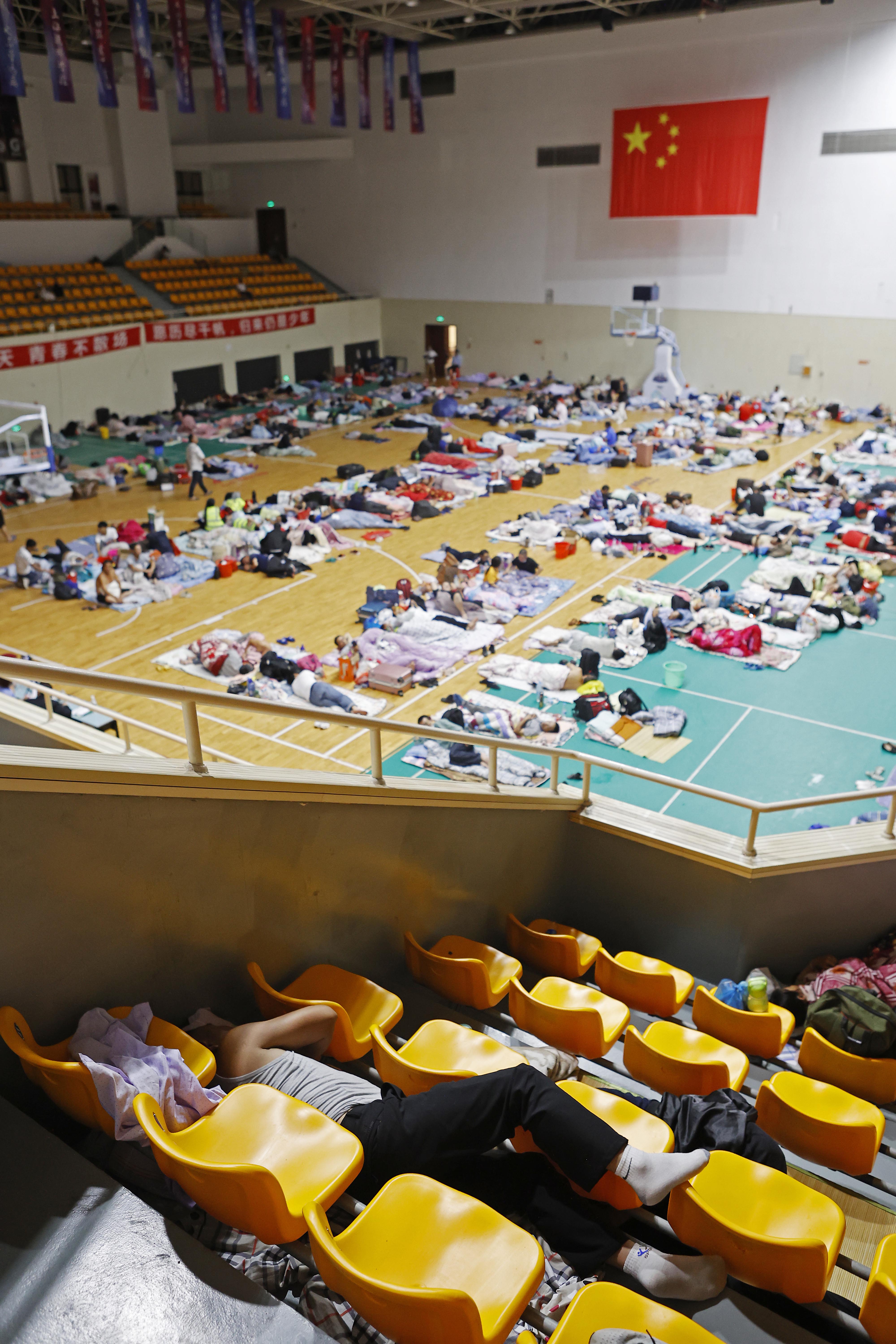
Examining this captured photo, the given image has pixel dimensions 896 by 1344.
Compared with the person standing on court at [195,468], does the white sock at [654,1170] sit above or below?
above

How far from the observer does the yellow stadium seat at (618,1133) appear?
9.78 ft

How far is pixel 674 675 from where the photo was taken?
10.2 meters

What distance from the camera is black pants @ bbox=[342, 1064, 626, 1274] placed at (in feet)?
9.60

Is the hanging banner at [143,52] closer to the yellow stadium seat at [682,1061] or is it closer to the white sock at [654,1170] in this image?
the yellow stadium seat at [682,1061]

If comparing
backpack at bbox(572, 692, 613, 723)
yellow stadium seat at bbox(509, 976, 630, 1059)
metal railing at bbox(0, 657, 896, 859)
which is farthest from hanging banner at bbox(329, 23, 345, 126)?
yellow stadium seat at bbox(509, 976, 630, 1059)

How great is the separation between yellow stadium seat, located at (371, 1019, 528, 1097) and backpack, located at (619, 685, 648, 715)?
607 centimetres

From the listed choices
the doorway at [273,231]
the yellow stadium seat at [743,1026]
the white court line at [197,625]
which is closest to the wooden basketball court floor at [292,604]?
the white court line at [197,625]

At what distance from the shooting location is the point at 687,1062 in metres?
3.88

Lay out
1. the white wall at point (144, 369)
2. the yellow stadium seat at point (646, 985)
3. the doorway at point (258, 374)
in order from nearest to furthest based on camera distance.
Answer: the yellow stadium seat at point (646, 985), the white wall at point (144, 369), the doorway at point (258, 374)

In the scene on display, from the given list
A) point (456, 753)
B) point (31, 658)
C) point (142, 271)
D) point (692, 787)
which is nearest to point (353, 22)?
point (142, 271)

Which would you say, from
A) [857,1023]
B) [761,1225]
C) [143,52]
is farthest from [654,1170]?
[143,52]

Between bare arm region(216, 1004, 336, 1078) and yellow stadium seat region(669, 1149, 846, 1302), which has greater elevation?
bare arm region(216, 1004, 336, 1078)

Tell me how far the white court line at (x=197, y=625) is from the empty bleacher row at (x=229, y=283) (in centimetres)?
1527

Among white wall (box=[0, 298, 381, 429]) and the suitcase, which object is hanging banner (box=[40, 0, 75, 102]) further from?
the suitcase
